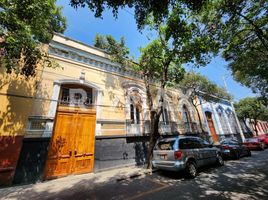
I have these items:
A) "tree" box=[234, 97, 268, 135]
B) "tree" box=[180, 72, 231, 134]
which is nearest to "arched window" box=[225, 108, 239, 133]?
"tree" box=[234, 97, 268, 135]

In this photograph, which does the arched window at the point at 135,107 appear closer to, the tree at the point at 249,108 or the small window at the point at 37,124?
the small window at the point at 37,124

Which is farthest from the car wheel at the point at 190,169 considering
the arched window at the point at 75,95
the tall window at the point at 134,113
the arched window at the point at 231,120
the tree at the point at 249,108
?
the tree at the point at 249,108

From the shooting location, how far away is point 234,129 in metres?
21.8

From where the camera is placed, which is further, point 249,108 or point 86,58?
point 249,108

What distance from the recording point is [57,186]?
19.6ft

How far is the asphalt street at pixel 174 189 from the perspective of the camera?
459cm

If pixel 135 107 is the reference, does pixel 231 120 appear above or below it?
above

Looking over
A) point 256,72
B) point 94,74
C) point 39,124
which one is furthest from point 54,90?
point 256,72

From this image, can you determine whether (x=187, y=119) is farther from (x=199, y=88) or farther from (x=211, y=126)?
(x=211, y=126)

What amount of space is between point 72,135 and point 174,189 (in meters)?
5.80

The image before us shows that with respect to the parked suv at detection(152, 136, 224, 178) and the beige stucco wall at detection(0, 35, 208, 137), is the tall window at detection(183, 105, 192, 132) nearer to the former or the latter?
the beige stucco wall at detection(0, 35, 208, 137)

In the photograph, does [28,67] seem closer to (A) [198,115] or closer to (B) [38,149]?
(B) [38,149]

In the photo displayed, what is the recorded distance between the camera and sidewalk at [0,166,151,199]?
5164mm

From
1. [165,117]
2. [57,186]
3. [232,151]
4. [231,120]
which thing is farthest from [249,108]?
[57,186]
